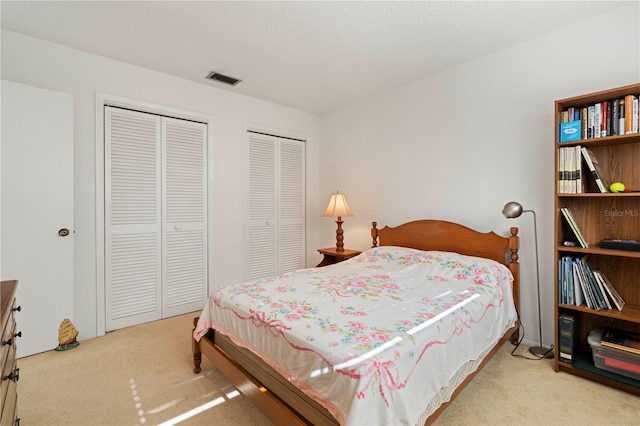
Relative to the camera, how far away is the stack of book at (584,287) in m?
1.98

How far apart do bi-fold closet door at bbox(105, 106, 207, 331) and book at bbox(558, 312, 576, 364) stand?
3.19 metres

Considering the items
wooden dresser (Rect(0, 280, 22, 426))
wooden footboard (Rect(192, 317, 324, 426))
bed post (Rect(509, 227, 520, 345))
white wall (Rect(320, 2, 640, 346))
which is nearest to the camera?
wooden dresser (Rect(0, 280, 22, 426))

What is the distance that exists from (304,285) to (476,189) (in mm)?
1793

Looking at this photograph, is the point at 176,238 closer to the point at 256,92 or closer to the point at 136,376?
the point at 136,376

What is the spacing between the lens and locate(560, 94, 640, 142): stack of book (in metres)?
1.87

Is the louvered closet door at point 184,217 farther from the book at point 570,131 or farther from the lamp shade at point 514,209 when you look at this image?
the book at point 570,131

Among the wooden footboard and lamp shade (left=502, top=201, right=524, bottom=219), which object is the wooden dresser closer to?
the wooden footboard

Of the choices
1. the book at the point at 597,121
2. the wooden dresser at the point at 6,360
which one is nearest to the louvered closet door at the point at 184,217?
the wooden dresser at the point at 6,360

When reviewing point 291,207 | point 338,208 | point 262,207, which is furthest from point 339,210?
point 262,207

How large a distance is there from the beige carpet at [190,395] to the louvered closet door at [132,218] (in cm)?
61

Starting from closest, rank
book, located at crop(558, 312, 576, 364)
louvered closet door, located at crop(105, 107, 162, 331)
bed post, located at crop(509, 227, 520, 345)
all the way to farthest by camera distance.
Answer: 1. book, located at crop(558, 312, 576, 364)
2. bed post, located at crop(509, 227, 520, 345)
3. louvered closet door, located at crop(105, 107, 162, 331)

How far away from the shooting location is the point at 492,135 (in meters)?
2.74

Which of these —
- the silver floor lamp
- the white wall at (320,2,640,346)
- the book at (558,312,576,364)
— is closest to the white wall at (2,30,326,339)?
the white wall at (320,2,640,346)

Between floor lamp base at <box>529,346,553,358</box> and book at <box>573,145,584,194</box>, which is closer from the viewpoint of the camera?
book at <box>573,145,584,194</box>
